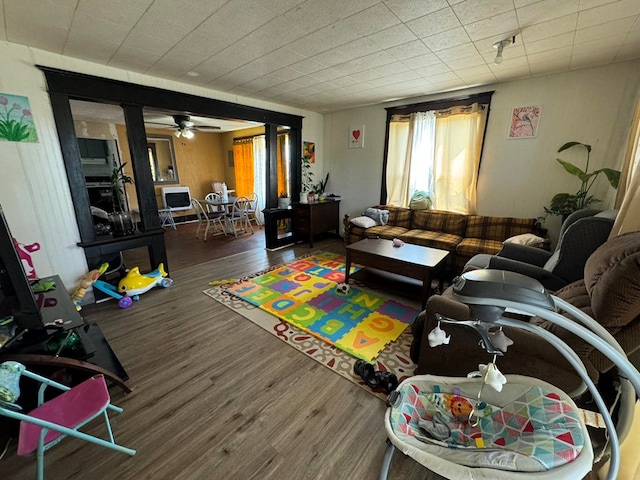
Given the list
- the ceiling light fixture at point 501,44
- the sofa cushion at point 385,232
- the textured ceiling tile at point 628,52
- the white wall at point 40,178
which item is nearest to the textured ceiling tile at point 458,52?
the ceiling light fixture at point 501,44

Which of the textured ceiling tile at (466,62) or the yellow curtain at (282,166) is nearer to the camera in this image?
the textured ceiling tile at (466,62)

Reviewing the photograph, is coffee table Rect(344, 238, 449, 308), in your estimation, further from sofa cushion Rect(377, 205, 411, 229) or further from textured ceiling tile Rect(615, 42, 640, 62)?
textured ceiling tile Rect(615, 42, 640, 62)

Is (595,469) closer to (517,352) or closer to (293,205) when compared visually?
(517,352)

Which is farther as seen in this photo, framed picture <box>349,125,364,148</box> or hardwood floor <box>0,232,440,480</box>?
framed picture <box>349,125,364,148</box>

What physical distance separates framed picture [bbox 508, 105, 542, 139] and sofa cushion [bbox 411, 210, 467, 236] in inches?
45.2

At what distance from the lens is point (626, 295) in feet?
3.15

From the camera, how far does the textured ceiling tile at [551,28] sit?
173 centimetres

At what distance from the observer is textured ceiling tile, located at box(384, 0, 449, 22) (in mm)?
1551

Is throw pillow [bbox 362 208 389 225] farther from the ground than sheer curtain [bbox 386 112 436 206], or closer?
closer

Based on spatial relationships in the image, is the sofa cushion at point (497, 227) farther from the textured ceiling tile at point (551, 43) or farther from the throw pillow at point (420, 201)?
the textured ceiling tile at point (551, 43)

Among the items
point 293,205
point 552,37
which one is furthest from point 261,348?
point 552,37

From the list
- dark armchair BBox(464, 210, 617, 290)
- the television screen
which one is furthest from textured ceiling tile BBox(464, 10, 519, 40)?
the television screen

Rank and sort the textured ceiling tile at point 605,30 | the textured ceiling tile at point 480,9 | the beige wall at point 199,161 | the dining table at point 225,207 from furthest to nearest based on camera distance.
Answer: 1. the beige wall at point 199,161
2. the dining table at point 225,207
3. the textured ceiling tile at point 605,30
4. the textured ceiling tile at point 480,9

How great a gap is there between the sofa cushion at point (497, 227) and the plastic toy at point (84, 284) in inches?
168
